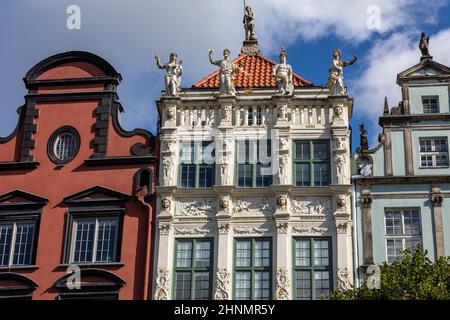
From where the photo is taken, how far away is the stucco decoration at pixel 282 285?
29.3 meters

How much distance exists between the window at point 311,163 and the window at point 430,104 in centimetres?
382

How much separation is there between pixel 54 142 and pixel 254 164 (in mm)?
7462

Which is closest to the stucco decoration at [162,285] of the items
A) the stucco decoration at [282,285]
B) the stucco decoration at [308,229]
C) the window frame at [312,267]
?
the stucco decoration at [282,285]

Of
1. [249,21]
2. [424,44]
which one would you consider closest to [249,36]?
[249,21]

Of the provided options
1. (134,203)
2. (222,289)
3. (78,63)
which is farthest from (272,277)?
(78,63)

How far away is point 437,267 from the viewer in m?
→ 24.6

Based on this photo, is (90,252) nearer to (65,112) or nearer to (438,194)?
(65,112)

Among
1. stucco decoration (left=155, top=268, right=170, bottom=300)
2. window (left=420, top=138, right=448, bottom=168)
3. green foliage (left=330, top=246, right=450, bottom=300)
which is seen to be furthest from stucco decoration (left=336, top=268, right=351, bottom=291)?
stucco decoration (left=155, top=268, right=170, bottom=300)

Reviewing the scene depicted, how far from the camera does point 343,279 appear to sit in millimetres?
29438

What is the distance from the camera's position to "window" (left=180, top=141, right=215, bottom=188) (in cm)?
3159

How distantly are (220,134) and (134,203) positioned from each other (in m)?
3.94

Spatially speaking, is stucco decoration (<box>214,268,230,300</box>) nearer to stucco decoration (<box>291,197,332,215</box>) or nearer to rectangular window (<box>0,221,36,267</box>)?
stucco decoration (<box>291,197,332,215</box>)

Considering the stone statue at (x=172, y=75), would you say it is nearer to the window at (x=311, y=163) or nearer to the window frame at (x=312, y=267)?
the window at (x=311, y=163)

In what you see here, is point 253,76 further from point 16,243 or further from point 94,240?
point 16,243
